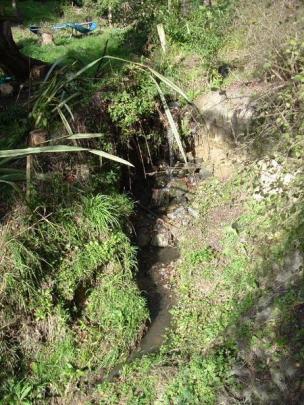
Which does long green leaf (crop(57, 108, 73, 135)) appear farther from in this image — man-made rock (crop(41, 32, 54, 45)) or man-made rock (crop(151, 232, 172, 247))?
man-made rock (crop(41, 32, 54, 45))

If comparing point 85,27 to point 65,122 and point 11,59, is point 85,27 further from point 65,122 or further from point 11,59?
point 65,122

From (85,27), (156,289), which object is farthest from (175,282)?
(85,27)

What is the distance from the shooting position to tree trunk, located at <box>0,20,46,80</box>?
7.47 m

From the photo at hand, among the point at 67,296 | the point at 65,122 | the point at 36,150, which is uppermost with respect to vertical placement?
the point at 65,122

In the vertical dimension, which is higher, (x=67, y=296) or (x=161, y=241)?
(x=67, y=296)

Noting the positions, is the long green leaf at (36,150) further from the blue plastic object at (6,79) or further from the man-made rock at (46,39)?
the man-made rock at (46,39)

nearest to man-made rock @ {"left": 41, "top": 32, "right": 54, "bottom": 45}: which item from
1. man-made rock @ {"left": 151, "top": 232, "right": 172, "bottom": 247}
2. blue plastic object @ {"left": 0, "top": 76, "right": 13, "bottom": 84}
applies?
blue plastic object @ {"left": 0, "top": 76, "right": 13, "bottom": 84}

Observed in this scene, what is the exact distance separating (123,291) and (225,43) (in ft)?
16.2

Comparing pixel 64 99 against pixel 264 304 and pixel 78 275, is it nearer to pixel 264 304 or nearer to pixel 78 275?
pixel 78 275

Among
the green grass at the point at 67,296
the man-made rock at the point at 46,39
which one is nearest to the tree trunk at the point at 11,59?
the green grass at the point at 67,296

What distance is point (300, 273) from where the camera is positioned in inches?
205

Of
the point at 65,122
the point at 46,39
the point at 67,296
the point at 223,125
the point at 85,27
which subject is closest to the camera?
the point at 67,296

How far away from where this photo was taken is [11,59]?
7871mm

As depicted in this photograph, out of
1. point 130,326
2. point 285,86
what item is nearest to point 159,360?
point 130,326
